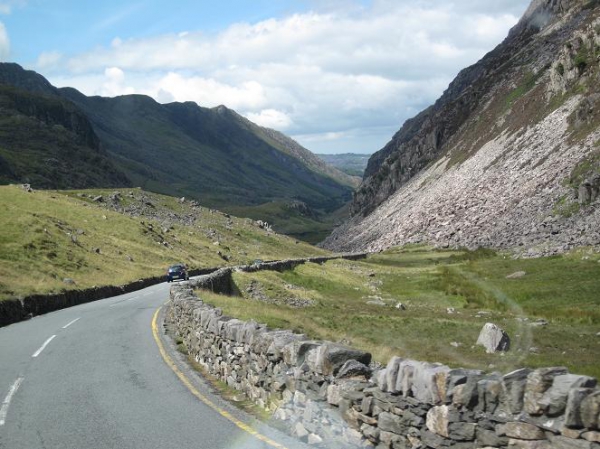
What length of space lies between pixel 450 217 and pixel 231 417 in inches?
4013

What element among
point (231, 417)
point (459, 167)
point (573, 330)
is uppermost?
point (459, 167)

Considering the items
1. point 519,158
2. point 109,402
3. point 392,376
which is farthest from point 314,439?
point 519,158

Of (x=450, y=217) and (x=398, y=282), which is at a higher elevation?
(x=450, y=217)

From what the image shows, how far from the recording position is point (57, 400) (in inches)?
577

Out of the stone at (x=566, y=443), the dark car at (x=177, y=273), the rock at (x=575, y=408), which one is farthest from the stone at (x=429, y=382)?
the dark car at (x=177, y=273)

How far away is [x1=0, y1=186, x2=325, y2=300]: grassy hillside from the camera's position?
5112 cm

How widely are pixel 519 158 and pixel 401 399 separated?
332 feet

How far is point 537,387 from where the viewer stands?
24.7 feet

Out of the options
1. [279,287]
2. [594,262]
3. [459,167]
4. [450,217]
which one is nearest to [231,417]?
[279,287]

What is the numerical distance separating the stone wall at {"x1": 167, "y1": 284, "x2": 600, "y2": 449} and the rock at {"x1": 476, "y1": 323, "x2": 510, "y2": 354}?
15787mm

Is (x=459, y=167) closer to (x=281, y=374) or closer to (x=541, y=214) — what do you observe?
(x=541, y=214)

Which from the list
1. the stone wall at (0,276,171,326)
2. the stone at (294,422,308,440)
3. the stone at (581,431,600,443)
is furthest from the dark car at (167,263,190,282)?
the stone at (581,431,600,443)

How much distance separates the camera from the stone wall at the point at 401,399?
288 inches

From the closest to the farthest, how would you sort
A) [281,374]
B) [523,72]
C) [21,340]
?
[281,374] < [21,340] < [523,72]
